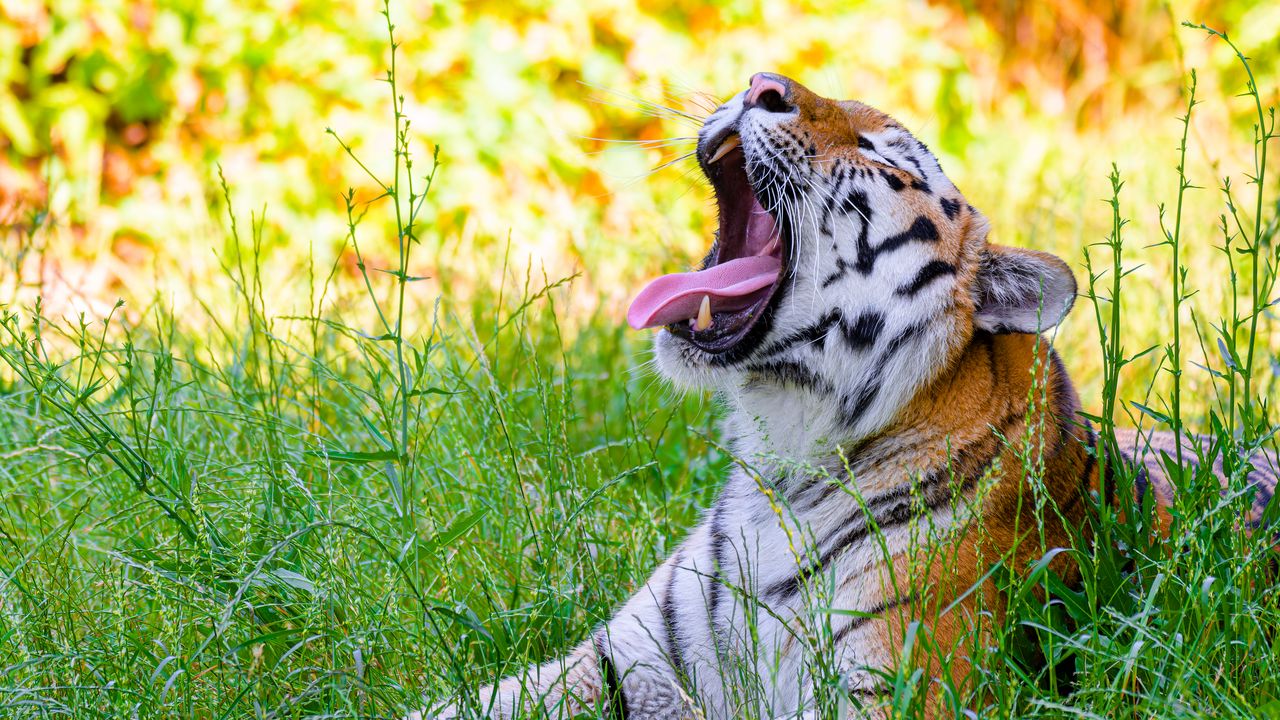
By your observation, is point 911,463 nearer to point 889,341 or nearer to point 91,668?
point 889,341

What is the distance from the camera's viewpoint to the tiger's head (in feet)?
7.82

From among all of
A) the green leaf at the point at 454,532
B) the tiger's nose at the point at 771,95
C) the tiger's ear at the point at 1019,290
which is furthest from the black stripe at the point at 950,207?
the green leaf at the point at 454,532

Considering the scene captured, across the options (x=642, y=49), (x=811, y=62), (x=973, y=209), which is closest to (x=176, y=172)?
(x=642, y=49)

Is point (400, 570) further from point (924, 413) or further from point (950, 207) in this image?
point (950, 207)

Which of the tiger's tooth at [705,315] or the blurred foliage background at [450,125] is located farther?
the blurred foliage background at [450,125]

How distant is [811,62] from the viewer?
7.09 metres

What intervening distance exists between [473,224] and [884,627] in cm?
464

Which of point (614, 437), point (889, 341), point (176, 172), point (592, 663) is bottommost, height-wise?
point (592, 663)

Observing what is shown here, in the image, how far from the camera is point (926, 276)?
243cm

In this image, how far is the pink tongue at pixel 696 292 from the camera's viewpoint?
256 cm

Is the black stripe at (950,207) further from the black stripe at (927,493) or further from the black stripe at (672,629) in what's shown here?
the black stripe at (672,629)

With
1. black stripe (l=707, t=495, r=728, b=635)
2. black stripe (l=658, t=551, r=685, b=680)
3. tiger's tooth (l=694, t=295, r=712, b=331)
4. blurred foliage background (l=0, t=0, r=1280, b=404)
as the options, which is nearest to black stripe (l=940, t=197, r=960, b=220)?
tiger's tooth (l=694, t=295, r=712, b=331)

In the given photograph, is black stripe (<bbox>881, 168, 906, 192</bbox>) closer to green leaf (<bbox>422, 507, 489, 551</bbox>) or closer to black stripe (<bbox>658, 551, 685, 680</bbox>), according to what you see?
black stripe (<bbox>658, 551, 685, 680</bbox>)

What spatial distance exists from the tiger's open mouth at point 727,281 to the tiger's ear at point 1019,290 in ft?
1.30
